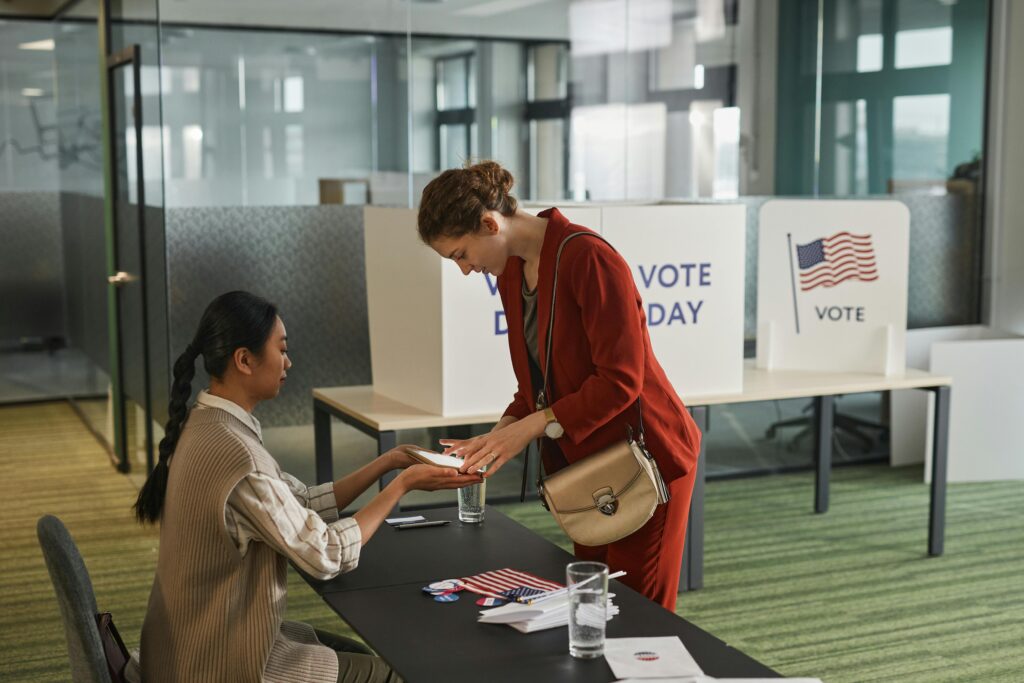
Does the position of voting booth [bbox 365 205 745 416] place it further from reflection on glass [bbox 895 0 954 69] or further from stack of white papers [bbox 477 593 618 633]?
reflection on glass [bbox 895 0 954 69]

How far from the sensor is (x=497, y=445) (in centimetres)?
246

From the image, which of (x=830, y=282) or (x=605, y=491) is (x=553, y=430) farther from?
(x=830, y=282)

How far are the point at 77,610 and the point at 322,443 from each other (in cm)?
263

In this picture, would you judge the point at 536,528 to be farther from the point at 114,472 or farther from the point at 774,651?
the point at 114,472

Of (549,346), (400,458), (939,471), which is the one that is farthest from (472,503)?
(939,471)

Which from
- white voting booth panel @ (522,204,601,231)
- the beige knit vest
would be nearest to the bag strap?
the beige knit vest

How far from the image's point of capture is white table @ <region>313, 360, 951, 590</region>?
4082 millimetres

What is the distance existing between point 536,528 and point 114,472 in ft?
8.38

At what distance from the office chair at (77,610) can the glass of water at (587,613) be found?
0.77 meters

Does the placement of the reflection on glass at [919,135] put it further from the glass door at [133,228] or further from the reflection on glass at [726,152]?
the glass door at [133,228]

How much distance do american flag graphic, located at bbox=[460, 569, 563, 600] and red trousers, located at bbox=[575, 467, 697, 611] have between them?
34cm

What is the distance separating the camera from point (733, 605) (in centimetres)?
428

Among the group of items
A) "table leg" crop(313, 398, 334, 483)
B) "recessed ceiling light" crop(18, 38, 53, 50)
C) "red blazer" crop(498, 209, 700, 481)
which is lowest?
"table leg" crop(313, 398, 334, 483)

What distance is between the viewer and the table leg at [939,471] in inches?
191
